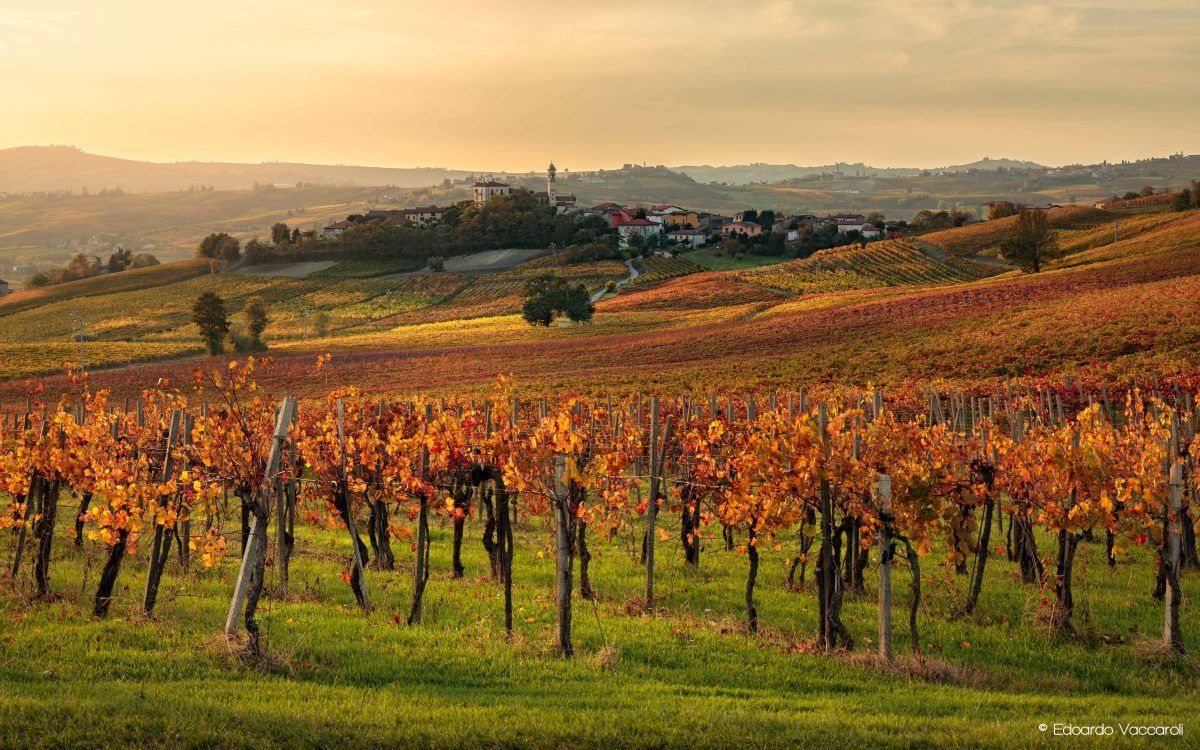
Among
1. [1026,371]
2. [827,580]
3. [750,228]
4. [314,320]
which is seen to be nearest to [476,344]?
[314,320]

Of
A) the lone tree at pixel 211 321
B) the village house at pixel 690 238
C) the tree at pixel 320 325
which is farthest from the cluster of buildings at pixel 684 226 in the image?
the lone tree at pixel 211 321

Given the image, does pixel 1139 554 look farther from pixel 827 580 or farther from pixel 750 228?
pixel 750 228

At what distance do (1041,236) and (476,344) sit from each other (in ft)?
182

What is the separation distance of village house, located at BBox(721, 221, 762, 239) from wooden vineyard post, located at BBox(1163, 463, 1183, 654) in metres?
147

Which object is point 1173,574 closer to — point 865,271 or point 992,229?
point 865,271

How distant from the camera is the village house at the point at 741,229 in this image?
162m

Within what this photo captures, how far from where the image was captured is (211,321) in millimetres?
87188

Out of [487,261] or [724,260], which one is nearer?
[724,260]

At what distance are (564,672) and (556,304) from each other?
8284 cm

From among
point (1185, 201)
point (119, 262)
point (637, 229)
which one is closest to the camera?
point (1185, 201)


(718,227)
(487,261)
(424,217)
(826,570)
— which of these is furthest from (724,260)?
(826,570)

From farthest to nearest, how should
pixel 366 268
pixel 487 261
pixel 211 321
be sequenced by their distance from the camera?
pixel 487 261
pixel 366 268
pixel 211 321

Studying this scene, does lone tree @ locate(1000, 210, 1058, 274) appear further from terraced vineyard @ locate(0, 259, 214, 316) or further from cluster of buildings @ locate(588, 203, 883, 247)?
terraced vineyard @ locate(0, 259, 214, 316)

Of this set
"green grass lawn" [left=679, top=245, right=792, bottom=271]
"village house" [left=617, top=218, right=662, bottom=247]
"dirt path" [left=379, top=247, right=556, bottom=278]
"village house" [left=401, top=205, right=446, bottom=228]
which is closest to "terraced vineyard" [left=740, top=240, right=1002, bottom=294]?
"green grass lawn" [left=679, top=245, right=792, bottom=271]
